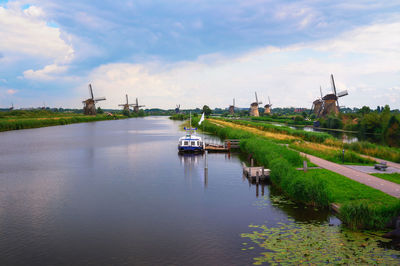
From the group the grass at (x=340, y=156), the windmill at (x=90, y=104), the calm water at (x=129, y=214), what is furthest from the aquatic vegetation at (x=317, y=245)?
the windmill at (x=90, y=104)

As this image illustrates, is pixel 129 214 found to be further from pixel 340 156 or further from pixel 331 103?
pixel 331 103

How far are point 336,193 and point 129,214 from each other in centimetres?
1401

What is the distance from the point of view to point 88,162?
39312 millimetres

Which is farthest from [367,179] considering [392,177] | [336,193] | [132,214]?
[132,214]

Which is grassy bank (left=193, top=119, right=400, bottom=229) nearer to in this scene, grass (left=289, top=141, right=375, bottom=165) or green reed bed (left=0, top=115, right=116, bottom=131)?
grass (left=289, top=141, right=375, bottom=165)

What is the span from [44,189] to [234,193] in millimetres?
16953

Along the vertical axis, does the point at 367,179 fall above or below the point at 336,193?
above

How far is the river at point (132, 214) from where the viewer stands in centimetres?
1416

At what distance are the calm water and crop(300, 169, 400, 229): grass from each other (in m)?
1.67

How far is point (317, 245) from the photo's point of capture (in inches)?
560

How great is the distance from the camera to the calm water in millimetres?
14156

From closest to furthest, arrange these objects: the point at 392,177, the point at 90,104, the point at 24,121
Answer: the point at 392,177 → the point at 24,121 → the point at 90,104

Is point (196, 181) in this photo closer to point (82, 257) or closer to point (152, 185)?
point (152, 185)

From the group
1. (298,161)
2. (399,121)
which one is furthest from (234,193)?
(399,121)
